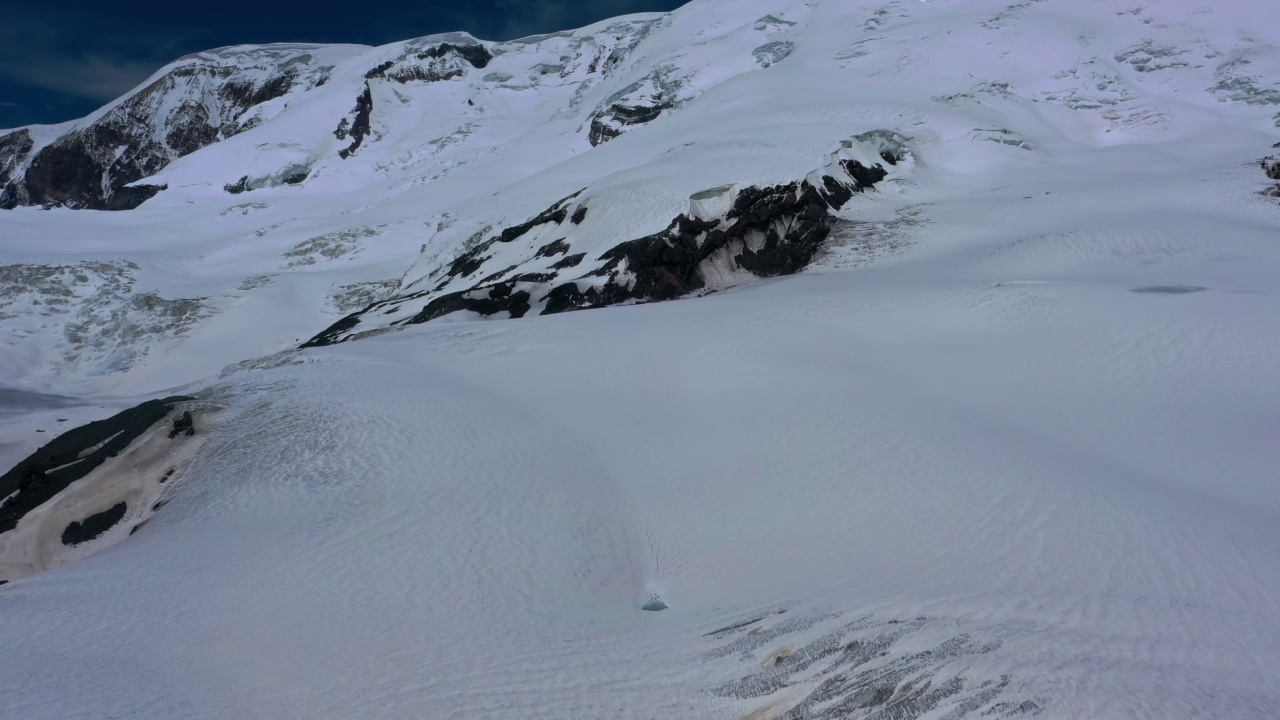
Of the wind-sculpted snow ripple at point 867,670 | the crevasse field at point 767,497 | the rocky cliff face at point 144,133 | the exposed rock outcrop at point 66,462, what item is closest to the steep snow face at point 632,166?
the crevasse field at point 767,497

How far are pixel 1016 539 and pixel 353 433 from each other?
9.44 metres

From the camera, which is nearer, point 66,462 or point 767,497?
point 767,497

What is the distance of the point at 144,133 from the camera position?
113 metres

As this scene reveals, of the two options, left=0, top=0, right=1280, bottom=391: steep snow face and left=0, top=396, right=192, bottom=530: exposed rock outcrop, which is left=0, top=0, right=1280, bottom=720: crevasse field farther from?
left=0, top=0, right=1280, bottom=391: steep snow face

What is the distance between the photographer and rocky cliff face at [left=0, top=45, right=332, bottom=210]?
111 meters

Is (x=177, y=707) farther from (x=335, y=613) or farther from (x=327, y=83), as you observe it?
(x=327, y=83)

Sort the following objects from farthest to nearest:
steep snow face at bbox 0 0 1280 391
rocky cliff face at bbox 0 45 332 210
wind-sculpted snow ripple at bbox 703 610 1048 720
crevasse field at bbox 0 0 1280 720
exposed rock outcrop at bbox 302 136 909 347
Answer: rocky cliff face at bbox 0 45 332 210
steep snow face at bbox 0 0 1280 391
exposed rock outcrop at bbox 302 136 909 347
crevasse field at bbox 0 0 1280 720
wind-sculpted snow ripple at bbox 703 610 1048 720

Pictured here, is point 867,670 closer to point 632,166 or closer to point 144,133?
point 632,166

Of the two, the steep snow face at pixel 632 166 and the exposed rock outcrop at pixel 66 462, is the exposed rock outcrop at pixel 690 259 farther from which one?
the exposed rock outcrop at pixel 66 462

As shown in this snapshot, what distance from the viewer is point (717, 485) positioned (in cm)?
1080

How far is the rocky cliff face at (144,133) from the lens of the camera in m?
111

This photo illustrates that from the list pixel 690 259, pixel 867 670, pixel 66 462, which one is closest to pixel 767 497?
pixel 867 670

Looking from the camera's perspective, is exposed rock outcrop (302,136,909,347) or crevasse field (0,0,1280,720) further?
exposed rock outcrop (302,136,909,347)

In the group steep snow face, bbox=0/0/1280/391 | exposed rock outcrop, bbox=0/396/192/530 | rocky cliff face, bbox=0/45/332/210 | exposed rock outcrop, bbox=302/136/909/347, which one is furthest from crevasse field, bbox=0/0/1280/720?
rocky cliff face, bbox=0/45/332/210
